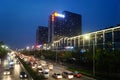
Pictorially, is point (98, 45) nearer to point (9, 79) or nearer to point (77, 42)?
point (77, 42)

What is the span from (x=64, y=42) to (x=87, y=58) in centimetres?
7351

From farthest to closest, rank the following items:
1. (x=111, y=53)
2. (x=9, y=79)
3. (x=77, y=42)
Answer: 1. (x=77, y=42)
2. (x=111, y=53)
3. (x=9, y=79)

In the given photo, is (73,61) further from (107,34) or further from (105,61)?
(105,61)

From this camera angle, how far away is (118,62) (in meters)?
60.6

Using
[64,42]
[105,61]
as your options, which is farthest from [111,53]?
[64,42]

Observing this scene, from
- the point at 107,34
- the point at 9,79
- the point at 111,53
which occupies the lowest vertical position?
the point at 9,79

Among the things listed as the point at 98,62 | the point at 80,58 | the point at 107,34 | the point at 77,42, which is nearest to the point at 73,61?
the point at 80,58

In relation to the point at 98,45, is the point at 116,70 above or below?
below

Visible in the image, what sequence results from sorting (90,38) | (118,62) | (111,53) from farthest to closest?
(90,38)
(111,53)
(118,62)

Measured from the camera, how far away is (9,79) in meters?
56.3

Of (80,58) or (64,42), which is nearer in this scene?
(80,58)

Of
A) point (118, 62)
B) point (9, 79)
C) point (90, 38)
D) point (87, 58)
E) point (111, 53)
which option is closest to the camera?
point (9, 79)

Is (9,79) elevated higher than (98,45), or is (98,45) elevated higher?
(98,45)

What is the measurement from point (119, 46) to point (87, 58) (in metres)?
13.1
